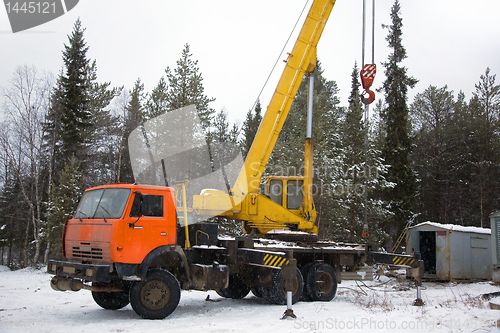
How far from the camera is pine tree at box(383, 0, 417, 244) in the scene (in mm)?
28297

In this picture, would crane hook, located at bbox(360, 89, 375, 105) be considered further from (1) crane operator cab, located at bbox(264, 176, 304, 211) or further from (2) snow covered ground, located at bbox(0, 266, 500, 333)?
(2) snow covered ground, located at bbox(0, 266, 500, 333)

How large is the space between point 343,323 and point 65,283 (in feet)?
16.9

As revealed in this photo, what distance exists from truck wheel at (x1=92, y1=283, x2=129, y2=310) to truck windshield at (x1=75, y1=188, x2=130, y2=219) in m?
1.92

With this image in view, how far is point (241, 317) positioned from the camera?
828cm

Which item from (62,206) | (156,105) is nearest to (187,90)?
(156,105)

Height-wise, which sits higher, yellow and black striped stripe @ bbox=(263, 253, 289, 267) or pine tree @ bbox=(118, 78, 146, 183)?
pine tree @ bbox=(118, 78, 146, 183)

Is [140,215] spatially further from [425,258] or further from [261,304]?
[425,258]

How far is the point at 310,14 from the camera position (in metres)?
13.0

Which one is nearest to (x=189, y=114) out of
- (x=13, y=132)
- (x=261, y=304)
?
(x=13, y=132)

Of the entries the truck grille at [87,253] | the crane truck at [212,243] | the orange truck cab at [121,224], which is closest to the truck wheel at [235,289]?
the crane truck at [212,243]

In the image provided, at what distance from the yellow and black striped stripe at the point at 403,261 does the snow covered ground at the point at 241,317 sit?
95 cm

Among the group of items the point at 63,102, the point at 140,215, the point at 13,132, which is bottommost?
the point at 140,215

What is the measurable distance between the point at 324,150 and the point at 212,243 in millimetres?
15972

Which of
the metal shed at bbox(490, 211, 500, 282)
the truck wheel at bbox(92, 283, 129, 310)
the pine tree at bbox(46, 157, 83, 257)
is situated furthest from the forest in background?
the truck wheel at bbox(92, 283, 129, 310)
